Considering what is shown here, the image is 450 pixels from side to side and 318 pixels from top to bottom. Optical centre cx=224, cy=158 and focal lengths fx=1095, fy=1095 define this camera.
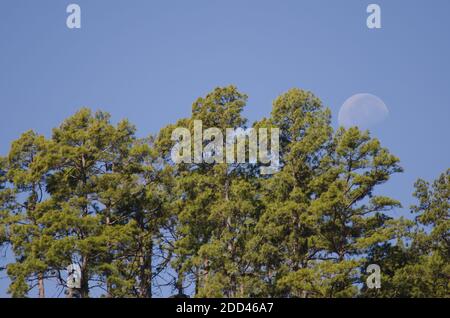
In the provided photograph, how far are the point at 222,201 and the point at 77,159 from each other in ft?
17.6

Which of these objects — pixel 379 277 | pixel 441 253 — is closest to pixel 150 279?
pixel 379 277

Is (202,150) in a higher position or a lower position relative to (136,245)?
higher

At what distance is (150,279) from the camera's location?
39.5 m

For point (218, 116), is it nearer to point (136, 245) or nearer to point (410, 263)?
point (136, 245)

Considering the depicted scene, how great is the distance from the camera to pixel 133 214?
39.1 m

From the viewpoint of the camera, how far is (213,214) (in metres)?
37.8

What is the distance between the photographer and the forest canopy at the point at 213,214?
36812 millimetres

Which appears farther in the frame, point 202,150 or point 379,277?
point 202,150

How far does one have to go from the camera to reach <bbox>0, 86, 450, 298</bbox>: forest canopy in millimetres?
36812
